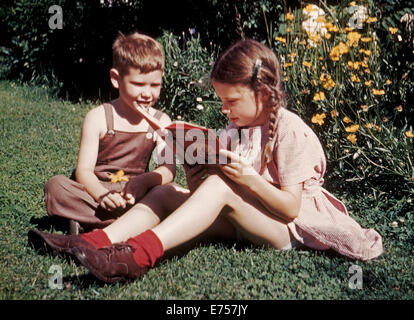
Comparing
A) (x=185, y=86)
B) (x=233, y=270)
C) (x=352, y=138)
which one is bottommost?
(x=233, y=270)

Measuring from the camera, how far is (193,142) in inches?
91.0

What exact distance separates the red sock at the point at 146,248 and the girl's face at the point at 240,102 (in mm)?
709

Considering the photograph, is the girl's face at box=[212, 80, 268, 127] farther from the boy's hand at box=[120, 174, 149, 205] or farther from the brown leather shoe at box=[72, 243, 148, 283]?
the brown leather shoe at box=[72, 243, 148, 283]

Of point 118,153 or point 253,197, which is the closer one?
point 253,197

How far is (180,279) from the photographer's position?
2344 mm

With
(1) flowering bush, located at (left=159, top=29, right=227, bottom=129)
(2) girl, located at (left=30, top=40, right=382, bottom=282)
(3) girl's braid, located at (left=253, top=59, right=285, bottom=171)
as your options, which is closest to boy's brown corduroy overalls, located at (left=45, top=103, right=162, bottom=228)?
(2) girl, located at (left=30, top=40, right=382, bottom=282)

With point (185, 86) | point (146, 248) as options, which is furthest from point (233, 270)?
point (185, 86)

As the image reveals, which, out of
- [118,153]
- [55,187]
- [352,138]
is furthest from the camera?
[352,138]

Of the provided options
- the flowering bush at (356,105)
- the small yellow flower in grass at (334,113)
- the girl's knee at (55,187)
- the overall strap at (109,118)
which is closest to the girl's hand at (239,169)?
the overall strap at (109,118)

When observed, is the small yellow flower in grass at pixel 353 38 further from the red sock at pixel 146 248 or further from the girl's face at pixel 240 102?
the red sock at pixel 146 248

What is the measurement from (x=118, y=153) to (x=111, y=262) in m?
0.89

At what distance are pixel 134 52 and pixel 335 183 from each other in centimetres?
166

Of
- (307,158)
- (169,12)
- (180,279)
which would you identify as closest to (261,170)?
(307,158)

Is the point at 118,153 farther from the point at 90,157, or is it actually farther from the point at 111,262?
the point at 111,262
